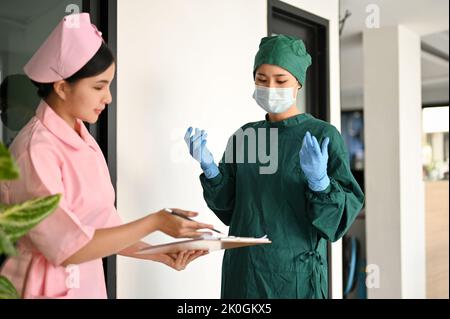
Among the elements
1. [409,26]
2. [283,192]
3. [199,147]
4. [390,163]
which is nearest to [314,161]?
[283,192]

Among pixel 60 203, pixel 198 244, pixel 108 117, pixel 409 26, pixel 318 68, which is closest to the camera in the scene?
pixel 60 203

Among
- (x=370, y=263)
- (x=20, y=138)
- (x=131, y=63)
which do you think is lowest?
(x=370, y=263)

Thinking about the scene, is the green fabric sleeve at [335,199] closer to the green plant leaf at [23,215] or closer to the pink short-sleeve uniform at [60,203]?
the pink short-sleeve uniform at [60,203]

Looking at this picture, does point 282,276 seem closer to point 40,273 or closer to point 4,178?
point 40,273

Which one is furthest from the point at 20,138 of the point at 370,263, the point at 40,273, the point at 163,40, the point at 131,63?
the point at 370,263

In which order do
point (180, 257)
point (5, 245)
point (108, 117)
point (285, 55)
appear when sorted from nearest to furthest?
point (5, 245)
point (180, 257)
point (285, 55)
point (108, 117)

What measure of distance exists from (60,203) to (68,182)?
2.4 inches

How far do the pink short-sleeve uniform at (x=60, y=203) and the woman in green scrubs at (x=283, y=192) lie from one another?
40cm

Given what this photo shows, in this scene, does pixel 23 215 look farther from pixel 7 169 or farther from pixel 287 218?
pixel 287 218

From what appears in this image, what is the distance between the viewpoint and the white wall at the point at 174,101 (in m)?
1.74

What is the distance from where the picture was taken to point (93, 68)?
1.12 m

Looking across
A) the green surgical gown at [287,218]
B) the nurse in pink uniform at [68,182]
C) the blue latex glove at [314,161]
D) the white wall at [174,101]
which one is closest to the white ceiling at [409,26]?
the white wall at [174,101]

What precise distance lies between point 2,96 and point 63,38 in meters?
0.46

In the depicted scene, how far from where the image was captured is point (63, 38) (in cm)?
108
